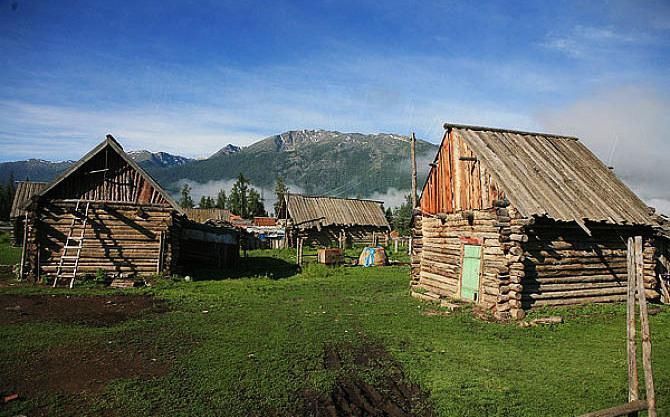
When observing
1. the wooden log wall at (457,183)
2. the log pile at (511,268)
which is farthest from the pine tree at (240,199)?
the log pile at (511,268)

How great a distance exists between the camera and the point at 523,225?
1381 cm

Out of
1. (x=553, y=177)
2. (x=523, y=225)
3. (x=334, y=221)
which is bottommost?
(x=523, y=225)

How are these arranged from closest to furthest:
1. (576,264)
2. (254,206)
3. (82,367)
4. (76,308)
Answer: (82,367) < (76,308) < (576,264) < (254,206)

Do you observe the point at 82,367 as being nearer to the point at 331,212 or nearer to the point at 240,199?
the point at 331,212

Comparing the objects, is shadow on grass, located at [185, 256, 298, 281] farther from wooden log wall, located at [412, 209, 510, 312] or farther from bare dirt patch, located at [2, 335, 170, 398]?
bare dirt patch, located at [2, 335, 170, 398]

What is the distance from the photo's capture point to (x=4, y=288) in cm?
1791

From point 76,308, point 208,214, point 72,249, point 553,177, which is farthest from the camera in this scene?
point 208,214

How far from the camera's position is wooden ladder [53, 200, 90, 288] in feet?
62.5

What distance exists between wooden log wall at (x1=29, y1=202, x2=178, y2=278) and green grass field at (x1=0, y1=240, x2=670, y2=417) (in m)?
2.23

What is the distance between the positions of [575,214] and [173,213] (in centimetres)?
1712

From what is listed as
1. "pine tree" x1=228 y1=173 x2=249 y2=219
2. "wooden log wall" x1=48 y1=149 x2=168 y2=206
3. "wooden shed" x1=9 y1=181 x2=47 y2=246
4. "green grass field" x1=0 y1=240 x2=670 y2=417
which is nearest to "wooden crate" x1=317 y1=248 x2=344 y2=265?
"green grass field" x1=0 y1=240 x2=670 y2=417

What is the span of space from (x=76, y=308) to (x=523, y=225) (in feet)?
49.3

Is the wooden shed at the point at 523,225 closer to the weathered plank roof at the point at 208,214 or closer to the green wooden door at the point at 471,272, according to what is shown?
the green wooden door at the point at 471,272

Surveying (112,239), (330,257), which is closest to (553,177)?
(330,257)
